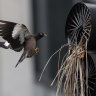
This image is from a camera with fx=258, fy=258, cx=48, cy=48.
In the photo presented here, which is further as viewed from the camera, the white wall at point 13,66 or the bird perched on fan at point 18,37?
the white wall at point 13,66

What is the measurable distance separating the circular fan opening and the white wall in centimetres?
54

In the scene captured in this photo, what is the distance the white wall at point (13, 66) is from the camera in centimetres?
161

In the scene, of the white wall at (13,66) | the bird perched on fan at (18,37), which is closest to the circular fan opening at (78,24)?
the bird perched on fan at (18,37)

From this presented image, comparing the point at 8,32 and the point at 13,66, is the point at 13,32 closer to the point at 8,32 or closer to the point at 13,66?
the point at 8,32

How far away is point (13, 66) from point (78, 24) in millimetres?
795

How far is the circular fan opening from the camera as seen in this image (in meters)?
0.96

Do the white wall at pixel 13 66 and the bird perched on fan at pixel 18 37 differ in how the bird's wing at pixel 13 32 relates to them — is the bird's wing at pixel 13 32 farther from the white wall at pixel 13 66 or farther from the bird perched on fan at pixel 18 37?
the white wall at pixel 13 66

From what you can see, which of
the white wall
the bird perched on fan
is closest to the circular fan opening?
the bird perched on fan

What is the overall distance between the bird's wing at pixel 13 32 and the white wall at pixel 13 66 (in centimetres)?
60

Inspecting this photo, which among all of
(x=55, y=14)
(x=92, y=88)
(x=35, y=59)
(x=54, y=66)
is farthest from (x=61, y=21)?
(x=92, y=88)

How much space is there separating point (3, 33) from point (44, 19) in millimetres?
597

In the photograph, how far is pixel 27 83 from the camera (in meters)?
1.68

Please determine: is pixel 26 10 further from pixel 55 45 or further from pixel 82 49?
pixel 82 49

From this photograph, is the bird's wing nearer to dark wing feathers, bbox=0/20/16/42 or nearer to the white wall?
dark wing feathers, bbox=0/20/16/42
